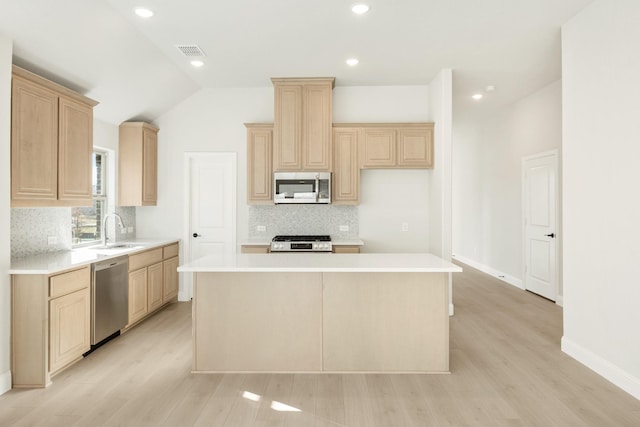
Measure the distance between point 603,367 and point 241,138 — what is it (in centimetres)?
465

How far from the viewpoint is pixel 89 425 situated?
7.67 feet

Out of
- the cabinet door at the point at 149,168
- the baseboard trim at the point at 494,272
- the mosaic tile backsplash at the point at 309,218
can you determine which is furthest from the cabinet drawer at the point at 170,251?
the baseboard trim at the point at 494,272

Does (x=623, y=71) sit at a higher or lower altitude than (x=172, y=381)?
higher

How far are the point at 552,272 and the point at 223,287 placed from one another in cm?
456

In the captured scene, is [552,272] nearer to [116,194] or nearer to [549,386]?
[549,386]

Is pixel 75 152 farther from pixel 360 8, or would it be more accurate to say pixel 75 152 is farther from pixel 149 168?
pixel 360 8

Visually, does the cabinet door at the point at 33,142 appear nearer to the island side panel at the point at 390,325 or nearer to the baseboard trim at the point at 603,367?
the island side panel at the point at 390,325

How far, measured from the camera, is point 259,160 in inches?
197

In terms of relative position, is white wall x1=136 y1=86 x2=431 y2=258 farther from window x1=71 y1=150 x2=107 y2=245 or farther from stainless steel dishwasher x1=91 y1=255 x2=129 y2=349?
stainless steel dishwasher x1=91 y1=255 x2=129 y2=349

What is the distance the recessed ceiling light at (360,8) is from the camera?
3.11m

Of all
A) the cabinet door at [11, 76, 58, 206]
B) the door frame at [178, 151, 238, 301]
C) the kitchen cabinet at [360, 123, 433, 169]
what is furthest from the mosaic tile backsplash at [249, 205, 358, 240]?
the cabinet door at [11, 76, 58, 206]

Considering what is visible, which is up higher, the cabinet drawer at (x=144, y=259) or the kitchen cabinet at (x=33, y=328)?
the cabinet drawer at (x=144, y=259)

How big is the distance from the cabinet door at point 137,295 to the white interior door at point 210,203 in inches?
41.1

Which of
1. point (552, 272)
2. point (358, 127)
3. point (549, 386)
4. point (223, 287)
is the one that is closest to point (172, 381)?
point (223, 287)
